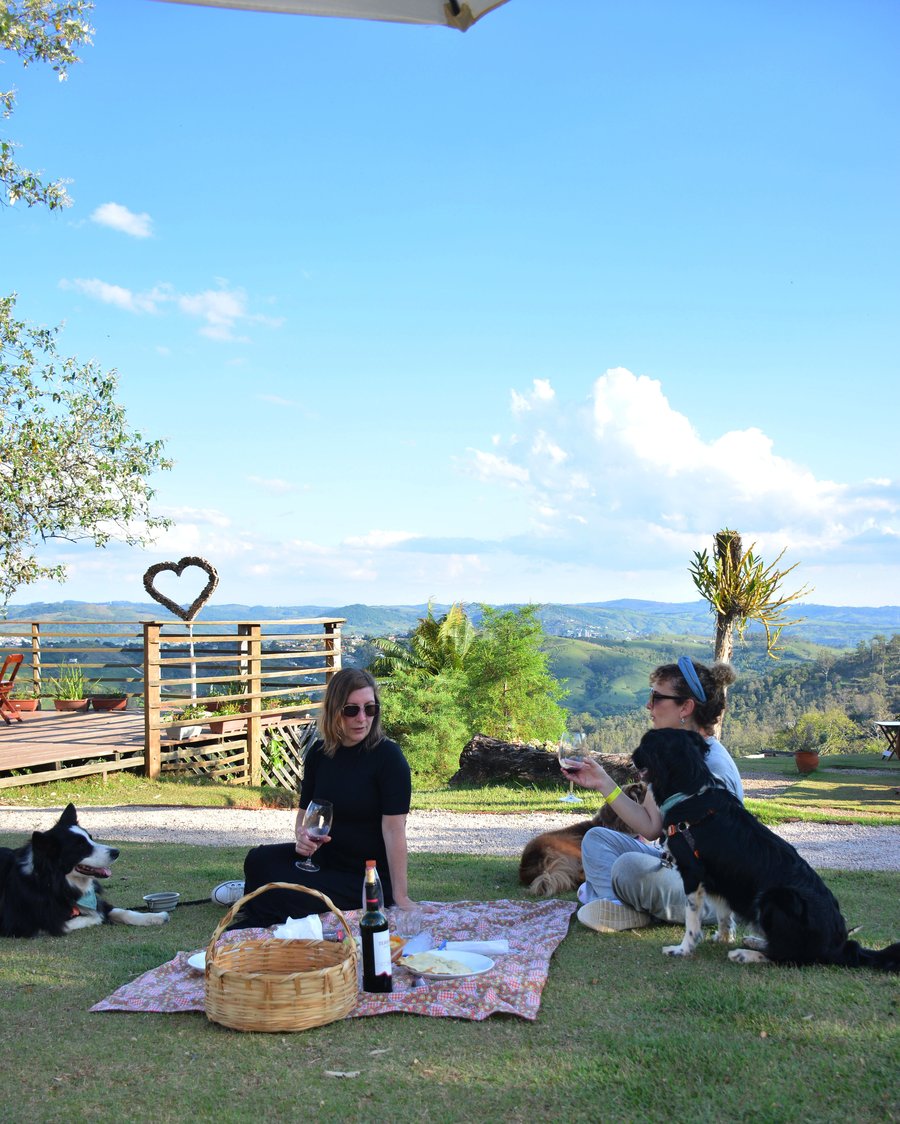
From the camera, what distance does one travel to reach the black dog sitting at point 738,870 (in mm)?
3686

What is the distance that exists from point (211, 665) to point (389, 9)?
1277 cm

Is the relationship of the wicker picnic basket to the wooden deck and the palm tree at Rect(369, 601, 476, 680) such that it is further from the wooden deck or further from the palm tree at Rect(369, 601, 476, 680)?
the palm tree at Rect(369, 601, 476, 680)

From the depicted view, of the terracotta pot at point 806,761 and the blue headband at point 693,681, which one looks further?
the terracotta pot at point 806,761

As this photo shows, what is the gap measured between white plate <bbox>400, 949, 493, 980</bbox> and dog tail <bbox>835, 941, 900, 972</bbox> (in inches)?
55.3

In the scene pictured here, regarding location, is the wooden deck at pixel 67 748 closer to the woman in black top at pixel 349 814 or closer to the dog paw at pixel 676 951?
the woman in black top at pixel 349 814

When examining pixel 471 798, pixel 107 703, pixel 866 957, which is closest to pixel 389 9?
pixel 866 957

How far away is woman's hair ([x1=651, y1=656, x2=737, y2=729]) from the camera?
4.24m

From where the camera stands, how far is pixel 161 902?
5.14 m

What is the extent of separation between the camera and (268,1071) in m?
2.95

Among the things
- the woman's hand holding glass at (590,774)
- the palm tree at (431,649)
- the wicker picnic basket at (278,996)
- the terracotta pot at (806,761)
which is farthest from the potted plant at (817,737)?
the wicker picnic basket at (278,996)

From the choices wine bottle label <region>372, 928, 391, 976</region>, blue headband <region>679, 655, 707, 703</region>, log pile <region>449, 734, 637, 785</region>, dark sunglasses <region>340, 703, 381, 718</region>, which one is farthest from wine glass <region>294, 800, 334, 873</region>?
log pile <region>449, 734, 637, 785</region>

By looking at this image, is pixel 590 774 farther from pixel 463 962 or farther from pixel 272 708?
pixel 272 708

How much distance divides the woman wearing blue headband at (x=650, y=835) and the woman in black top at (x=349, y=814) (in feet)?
3.01

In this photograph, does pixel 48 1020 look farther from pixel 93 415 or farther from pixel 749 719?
pixel 749 719
